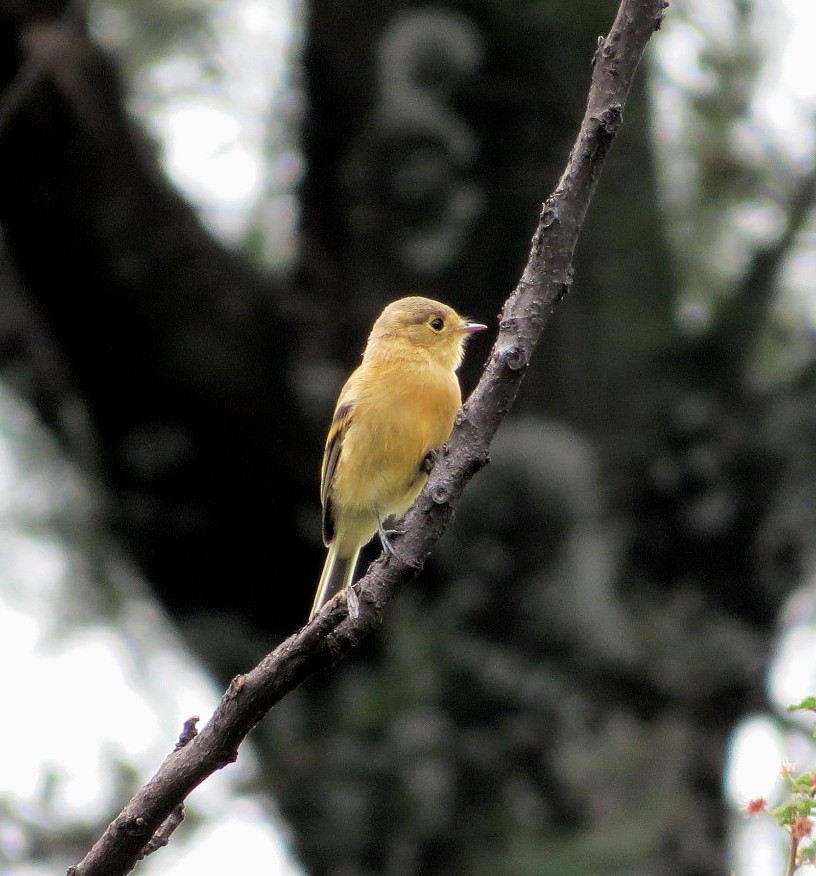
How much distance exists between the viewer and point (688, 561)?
23.8ft

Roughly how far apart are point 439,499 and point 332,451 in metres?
2.85

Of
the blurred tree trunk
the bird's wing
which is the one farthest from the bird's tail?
the blurred tree trunk

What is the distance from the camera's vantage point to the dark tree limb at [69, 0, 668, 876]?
2.21m

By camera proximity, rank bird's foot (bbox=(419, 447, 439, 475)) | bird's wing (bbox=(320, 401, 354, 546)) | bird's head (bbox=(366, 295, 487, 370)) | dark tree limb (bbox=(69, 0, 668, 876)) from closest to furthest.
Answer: dark tree limb (bbox=(69, 0, 668, 876))
bird's foot (bbox=(419, 447, 439, 475))
bird's wing (bbox=(320, 401, 354, 546))
bird's head (bbox=(366, 295, 487, 370))

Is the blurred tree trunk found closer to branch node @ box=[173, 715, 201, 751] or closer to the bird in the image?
the bird

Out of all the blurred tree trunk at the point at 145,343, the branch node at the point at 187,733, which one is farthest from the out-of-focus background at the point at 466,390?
the branch node at the point at 187,733

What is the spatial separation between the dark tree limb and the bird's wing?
266 cm

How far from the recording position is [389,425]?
4.68 m

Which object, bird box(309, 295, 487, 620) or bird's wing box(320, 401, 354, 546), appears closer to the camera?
bird box(309, 295, 487, 620)

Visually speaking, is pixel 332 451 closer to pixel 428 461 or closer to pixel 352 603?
pixel 428 461

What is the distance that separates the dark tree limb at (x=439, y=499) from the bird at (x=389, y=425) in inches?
78.2

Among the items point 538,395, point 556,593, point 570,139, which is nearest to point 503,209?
point 570,139

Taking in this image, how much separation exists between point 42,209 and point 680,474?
12.3 feet

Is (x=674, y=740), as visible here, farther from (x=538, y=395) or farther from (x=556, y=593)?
(x=538, y=395)
